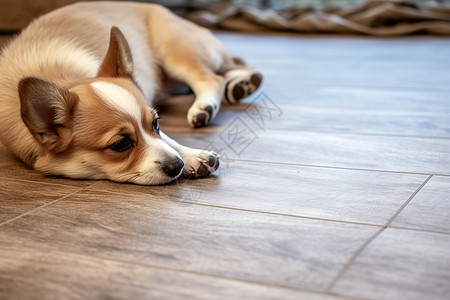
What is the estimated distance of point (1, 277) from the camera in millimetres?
1123

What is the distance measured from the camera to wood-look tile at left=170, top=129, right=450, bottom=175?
1.77 m

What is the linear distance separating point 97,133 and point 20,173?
0.36m

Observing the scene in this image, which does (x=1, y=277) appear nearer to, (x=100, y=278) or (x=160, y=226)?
(x=100, y=278)

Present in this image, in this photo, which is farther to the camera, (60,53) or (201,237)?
(60,53)

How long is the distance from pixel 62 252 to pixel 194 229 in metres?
0.30

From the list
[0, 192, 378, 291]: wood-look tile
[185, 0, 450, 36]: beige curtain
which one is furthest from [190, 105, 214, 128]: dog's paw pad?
[185, 0, 450, 36]: beige curtain

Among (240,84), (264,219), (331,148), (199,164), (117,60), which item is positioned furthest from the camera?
(240,84)

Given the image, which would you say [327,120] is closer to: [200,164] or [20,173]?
[200,164]

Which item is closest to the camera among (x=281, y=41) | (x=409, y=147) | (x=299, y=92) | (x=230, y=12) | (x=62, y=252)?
(x=62, y=252)

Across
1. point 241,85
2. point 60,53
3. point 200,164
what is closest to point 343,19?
point 241,85

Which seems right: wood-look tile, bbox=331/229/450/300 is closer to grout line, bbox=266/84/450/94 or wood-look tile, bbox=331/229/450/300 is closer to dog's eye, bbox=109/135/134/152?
dog's eye, bbox=109/135/134/152

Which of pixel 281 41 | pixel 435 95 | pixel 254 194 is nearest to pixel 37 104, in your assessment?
pixel 254 194

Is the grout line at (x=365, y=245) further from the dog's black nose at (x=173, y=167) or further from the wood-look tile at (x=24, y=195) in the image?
the wood-look tile at (x=24, y=195)

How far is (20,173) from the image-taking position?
181 cm
